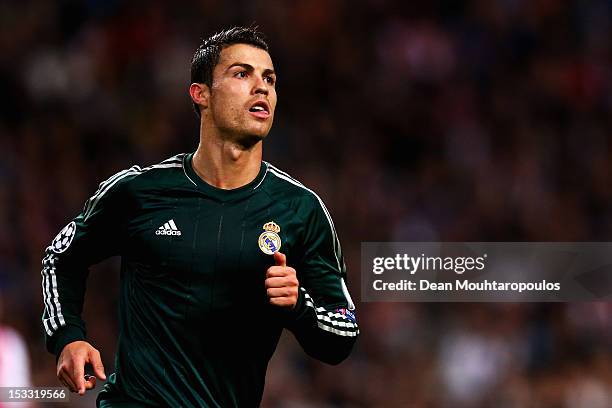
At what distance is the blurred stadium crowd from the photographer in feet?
30.5

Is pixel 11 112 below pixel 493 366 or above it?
above

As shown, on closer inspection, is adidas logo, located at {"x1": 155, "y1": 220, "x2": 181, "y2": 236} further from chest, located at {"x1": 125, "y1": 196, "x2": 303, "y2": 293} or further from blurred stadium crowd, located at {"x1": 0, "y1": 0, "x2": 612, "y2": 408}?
blurred stadium crowd, located at {"x1": 0, "y1": 0, "x2": 612, "y2": 408}

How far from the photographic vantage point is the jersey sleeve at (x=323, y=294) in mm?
4613

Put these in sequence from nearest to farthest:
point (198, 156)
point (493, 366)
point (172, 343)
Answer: point (172, 343) < point (198, 156) < point (493, 366)

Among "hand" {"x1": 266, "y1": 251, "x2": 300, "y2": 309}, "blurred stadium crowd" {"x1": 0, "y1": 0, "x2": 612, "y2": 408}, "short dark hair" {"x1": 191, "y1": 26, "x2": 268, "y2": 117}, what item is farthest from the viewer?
"blurred stadium crowd" {"x1": 0, "y1": 0, "x2": 612, "y2": 408}

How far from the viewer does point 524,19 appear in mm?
12016

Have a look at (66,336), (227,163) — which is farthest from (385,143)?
(66,336)

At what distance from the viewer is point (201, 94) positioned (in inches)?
195

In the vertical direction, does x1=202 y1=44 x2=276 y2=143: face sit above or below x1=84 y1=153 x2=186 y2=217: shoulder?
above

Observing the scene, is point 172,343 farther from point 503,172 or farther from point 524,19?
point 524,19

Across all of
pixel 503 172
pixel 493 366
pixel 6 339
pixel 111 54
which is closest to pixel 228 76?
pixel 6 339

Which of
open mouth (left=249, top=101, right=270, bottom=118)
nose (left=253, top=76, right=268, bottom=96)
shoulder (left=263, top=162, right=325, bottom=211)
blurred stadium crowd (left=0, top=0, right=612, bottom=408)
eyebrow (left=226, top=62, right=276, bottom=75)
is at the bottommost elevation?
shoulder (left=263, top=162, right=325, bottom=211)

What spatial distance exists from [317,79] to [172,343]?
7.36 meters

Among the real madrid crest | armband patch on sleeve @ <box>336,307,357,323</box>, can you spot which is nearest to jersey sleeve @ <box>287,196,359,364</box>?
armband patch on sleeve @ <box>336,307,357,323</box>
